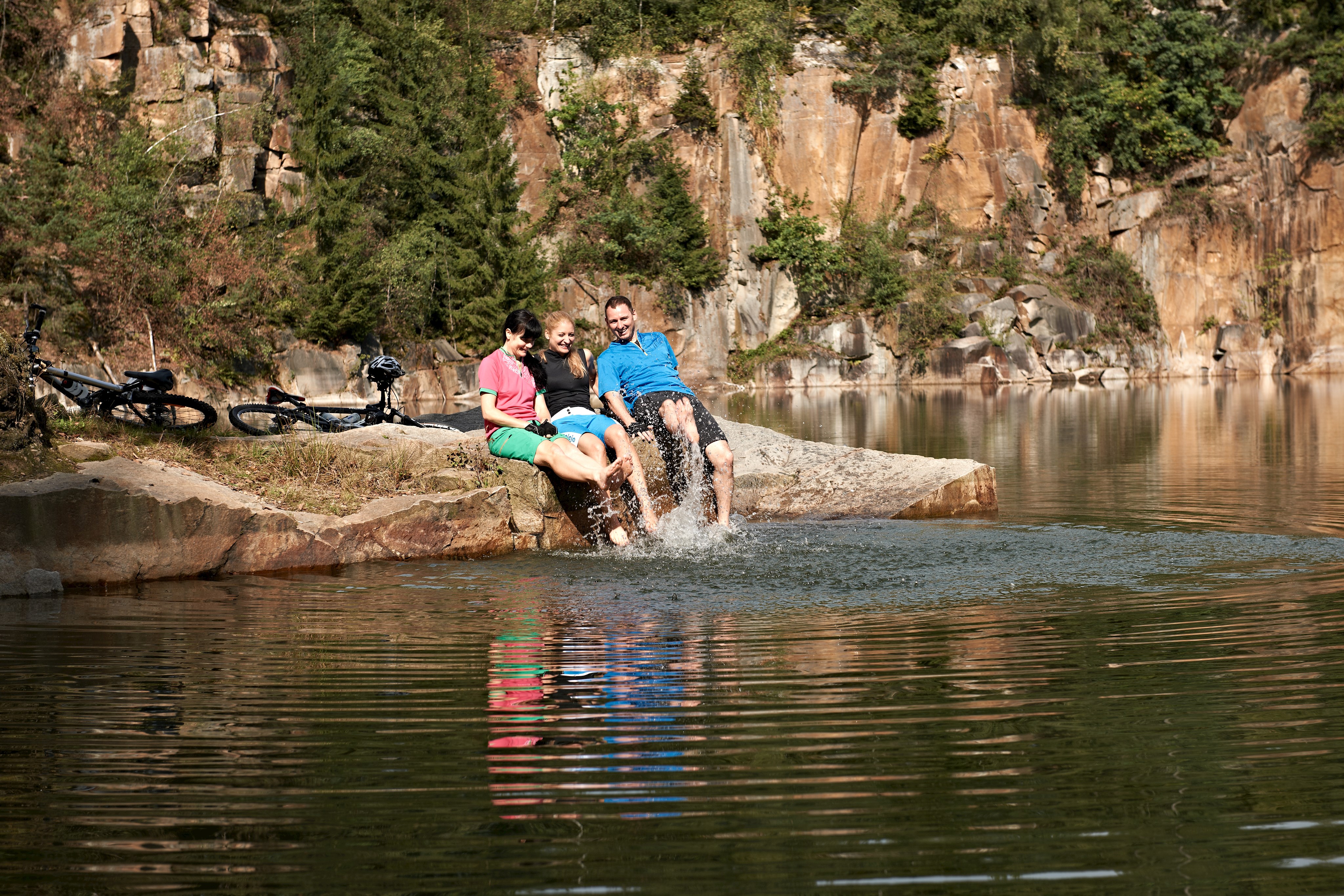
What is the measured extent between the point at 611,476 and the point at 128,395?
509cm

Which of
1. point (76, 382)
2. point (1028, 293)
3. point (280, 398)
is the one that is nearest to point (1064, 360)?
point (1028, 293)

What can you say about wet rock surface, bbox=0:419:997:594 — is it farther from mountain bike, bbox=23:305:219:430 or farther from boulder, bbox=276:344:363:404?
boulder, bbox=276:344:363:404

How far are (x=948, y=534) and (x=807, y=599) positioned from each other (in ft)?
10.4

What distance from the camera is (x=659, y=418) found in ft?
35.9

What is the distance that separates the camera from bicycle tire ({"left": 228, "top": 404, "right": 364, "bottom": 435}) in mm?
13219

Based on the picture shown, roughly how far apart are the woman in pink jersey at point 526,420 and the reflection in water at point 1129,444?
3.86 meters

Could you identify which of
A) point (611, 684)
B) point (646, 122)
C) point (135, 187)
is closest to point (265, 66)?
point (135, 187)

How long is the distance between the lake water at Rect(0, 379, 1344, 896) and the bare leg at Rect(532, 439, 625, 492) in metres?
0.87

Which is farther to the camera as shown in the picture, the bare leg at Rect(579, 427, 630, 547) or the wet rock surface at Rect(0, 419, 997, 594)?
the bare leg at Rect(579, 427, 630, 547)

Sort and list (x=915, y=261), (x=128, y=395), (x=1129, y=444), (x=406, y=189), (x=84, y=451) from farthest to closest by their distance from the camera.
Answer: (x=915, y=261) < (x=406, y=189) < (x=1129, y=444) < (x=128, y=395) < (x=84, y=451)

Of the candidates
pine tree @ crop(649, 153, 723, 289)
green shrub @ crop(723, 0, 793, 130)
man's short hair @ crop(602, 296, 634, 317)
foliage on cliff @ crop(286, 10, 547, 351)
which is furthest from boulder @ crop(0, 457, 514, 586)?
green shrub @ crop(723, 0, 793, 130)

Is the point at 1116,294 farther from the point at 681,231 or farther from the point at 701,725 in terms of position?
the point at 701,725

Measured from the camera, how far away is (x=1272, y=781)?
380cm

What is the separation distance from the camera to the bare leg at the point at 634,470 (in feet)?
33.4
